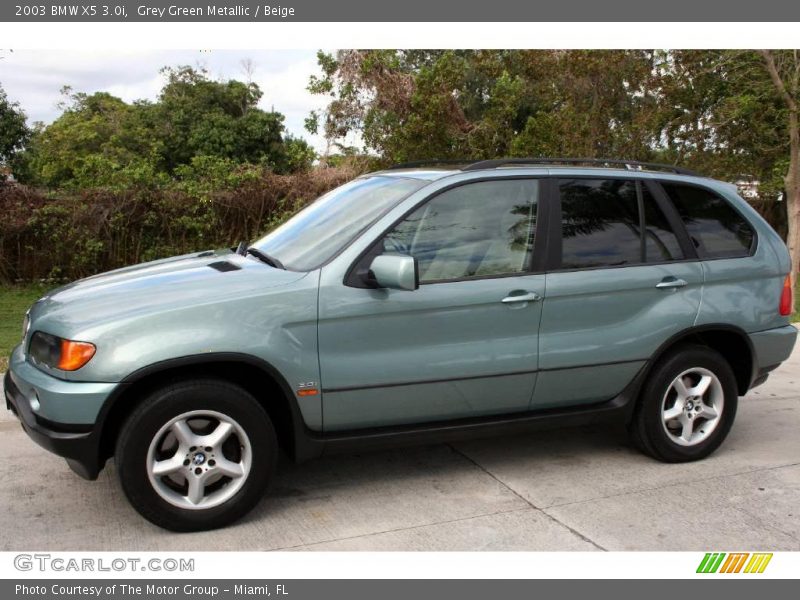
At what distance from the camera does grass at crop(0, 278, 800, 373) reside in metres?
7.94

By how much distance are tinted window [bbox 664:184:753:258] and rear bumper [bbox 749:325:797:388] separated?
53 centimetres

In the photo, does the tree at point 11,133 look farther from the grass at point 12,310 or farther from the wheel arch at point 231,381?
the wheel arch at point 231,381

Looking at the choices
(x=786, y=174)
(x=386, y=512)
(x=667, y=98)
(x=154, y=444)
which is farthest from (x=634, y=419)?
(x=786, y=174)

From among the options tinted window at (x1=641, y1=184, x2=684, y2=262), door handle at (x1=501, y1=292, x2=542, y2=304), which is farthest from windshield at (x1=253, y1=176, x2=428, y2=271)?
tinted window at (x1=641, y1=184, x2=684, y2=262)

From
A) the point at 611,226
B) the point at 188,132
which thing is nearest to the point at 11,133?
the point at 188,132

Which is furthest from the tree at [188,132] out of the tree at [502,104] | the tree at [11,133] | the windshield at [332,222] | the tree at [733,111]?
the windshield at [332,222]

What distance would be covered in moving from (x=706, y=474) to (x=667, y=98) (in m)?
9.86

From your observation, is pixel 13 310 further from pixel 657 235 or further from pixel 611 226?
pixel 657 235

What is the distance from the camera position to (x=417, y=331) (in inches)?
167

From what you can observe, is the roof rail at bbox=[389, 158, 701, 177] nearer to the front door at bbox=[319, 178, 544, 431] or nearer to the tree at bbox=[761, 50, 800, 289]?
the front door at bbox=[319, 178, 544, 431]

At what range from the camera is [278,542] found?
13.0 feet

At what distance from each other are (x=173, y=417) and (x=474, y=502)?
1667 millimetres

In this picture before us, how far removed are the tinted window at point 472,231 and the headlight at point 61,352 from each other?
5.02 feet

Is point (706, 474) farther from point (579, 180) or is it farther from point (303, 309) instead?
point (303, 309)
